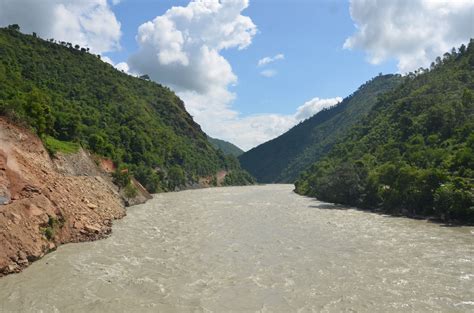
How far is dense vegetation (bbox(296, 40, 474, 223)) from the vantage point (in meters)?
49.5

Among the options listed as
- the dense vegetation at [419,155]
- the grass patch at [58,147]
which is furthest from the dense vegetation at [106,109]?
the dense vegetation at [419,155]

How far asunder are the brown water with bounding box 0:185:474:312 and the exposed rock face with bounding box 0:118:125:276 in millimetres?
1185

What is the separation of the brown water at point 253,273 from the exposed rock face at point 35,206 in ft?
3.89

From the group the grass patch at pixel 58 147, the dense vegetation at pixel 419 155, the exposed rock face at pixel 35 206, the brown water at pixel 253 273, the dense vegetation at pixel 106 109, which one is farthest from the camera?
the dense vegetation at pixel 106 109

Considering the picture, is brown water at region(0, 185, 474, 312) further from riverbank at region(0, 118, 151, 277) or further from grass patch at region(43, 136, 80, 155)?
grass patch at region(43, 136, 80, 155)

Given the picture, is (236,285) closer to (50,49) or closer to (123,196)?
(123,196)

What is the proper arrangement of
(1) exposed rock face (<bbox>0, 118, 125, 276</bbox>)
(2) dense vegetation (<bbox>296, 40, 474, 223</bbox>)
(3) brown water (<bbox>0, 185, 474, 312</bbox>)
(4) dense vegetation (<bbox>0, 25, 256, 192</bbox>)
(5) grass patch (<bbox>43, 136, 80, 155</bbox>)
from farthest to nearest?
(4) dense vegetation (<bbox>0, 25, 256, 192</bbox>) < (2) dense vegetation (<bbox>296, 40, 474, 223</bbox>) < (5) grass patch (<bbox>43, 136, 80, 155</bbox>) < (1) exposed rock face (<bbox>0, 118, 125, 276</bbox>) < (3) brown water (<bbox>0, 185, 474, 312</bbox>)

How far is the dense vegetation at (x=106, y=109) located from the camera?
253 ft

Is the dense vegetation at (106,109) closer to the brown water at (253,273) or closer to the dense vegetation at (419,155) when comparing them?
the brown water at (253,273)

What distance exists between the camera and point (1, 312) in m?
16.8

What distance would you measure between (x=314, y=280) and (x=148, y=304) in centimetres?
875

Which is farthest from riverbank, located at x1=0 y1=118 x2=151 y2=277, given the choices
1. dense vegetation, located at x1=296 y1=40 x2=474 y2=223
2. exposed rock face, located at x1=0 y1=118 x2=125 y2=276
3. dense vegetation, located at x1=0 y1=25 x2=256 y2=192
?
dense vegetation, located at x1=296 y1=40 x2=474 y2=223

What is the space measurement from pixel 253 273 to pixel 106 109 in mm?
99355

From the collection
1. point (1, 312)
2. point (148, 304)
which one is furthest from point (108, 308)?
point (1, 312)
